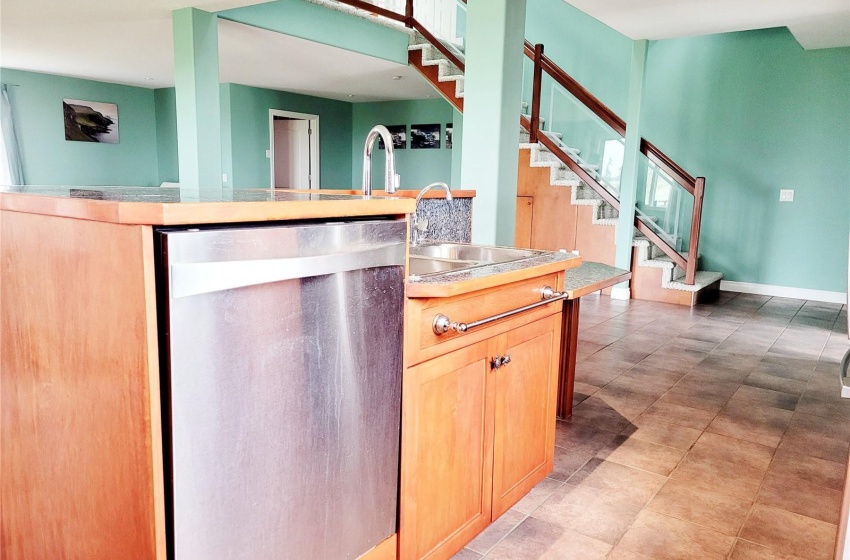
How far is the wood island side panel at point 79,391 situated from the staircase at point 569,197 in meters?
5.41

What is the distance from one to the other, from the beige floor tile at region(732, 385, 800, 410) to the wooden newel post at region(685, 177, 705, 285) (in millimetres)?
2648

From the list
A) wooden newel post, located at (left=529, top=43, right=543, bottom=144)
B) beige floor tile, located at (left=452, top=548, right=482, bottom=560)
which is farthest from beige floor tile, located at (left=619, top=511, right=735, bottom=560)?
wooden newel post, located at (left=529, top=43, right=543, bottom=144)

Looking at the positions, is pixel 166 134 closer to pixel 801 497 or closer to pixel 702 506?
pixel 702 506

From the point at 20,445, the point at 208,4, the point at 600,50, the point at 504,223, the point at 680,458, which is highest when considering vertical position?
the point at 600,50

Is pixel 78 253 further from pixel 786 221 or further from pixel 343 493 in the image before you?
pixel 786 221

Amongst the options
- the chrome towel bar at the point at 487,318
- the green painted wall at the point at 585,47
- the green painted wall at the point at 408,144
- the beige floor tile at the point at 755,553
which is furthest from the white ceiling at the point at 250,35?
the beige floor tile at the point at 755,553

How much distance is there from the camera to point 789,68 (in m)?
6.25

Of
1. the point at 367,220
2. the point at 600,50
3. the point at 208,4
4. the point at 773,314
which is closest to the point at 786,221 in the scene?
the point at 773,314

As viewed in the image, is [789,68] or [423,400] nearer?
[423,400]

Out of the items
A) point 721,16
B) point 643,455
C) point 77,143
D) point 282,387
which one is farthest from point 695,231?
point 77,143

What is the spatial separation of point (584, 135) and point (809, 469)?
4.58 metres

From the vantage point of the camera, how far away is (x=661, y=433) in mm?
2789

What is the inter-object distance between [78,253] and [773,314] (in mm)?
5965

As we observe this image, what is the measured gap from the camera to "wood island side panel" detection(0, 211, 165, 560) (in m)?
0.97
